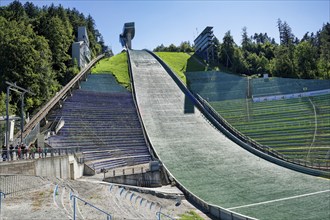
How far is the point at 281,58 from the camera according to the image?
183ft

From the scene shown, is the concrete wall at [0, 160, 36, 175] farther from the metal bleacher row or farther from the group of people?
the metal bleacher row

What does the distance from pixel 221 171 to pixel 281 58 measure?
3828 centimetres

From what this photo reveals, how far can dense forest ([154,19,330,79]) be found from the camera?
169ft

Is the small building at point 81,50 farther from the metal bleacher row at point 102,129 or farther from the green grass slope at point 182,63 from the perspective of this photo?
the metal bleacher row at point 102,129

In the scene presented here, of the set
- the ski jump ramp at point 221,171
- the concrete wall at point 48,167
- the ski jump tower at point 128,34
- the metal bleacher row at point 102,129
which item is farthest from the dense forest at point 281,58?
the concrete wall at point 48,167

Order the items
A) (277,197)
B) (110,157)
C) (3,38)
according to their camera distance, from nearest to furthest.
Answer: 1. (277,197)
2. (110,157)
3. (3,38)

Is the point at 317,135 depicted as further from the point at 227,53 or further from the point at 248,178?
the point at 227,53

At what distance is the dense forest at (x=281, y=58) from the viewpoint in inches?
2031

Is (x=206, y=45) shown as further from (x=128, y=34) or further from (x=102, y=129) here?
(x=102, y=129)

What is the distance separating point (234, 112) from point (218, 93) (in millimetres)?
6729

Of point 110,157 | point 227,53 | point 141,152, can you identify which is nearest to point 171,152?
point 141,152

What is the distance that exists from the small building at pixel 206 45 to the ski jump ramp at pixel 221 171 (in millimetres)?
27088

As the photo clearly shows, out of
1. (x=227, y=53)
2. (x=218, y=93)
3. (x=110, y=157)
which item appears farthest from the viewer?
(x=227, y=53)

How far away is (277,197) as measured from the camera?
→ 1783cm
